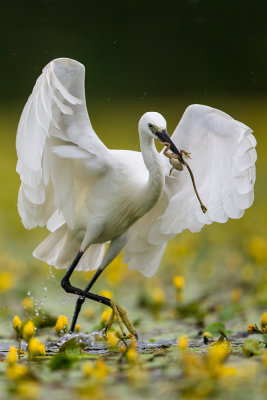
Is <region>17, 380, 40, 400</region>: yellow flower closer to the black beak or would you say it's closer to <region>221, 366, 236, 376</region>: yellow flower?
<region>221, 366, 236, 376</region>: yellow flower

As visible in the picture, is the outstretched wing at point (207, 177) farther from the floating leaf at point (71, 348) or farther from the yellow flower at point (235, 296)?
the floating leaf at point (71, 348)

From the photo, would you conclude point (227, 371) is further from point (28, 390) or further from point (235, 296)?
point (235, 296)

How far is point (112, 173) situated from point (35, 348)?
1141mm

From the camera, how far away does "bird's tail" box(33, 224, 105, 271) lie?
4.79m

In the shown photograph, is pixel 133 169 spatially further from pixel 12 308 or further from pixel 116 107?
pixel 116 107

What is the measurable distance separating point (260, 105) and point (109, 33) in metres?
4.16

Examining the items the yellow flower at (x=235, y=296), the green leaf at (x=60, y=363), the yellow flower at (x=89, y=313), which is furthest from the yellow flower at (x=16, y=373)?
the yellow flower at (x=235, y=296)

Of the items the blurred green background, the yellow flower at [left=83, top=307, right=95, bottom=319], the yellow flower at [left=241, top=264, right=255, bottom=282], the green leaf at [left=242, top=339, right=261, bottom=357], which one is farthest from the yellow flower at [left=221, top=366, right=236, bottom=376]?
the blurred green background

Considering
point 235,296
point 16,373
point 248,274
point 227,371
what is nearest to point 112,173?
point 235,296

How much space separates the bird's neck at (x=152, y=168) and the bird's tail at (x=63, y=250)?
693 millimetres

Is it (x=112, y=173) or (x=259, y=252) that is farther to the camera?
(x=259, y=252)

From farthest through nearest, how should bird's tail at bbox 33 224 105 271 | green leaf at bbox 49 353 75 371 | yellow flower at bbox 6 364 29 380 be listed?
bird's tail at bbox 33 224 105 271 → green leaf at bbox 49 353 75 371 → yellow flower at bbox 6 364 29 380

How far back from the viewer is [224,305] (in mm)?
5398

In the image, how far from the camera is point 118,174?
169 inches
